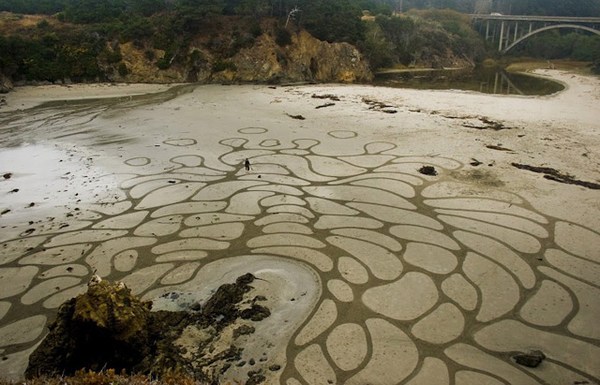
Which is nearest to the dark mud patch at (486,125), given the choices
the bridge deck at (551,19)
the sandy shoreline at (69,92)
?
the sandy shoreline at (69,92)

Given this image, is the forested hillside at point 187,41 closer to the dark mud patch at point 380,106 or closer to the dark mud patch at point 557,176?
the dark mud patch at point 380,106

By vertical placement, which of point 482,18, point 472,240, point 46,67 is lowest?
point 472,240

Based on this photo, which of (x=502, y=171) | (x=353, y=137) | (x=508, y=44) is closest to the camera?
(x=502, y=171)

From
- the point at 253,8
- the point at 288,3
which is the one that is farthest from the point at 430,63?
the point at 253,8

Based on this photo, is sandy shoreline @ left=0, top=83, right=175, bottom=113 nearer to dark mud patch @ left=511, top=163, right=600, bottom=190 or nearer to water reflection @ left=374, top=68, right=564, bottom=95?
water reflection @ left=374, top=68, right=564, bottom=95

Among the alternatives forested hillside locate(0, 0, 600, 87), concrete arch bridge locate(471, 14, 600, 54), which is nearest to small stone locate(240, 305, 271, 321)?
forested hillside locate(0, 0, 600, 87)

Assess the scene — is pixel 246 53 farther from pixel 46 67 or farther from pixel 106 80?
pixel 46 67
